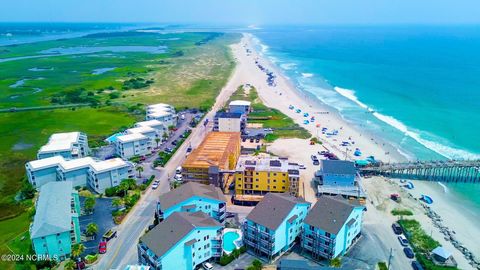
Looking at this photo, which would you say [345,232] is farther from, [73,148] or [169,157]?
[73,148]

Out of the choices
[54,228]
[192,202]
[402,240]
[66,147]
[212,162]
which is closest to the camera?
[54,228]

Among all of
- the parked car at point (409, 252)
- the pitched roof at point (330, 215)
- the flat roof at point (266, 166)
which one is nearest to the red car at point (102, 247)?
the flat roof at point (266, 166)

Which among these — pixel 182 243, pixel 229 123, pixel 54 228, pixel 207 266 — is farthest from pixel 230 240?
pixel 229 123

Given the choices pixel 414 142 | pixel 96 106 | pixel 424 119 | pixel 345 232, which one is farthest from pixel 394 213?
pixel 96 106

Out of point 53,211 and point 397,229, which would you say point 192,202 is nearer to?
point 53,211

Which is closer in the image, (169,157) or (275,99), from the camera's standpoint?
(169,157)

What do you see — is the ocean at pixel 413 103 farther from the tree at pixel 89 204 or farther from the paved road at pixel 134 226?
the tree at pixel 89 204
